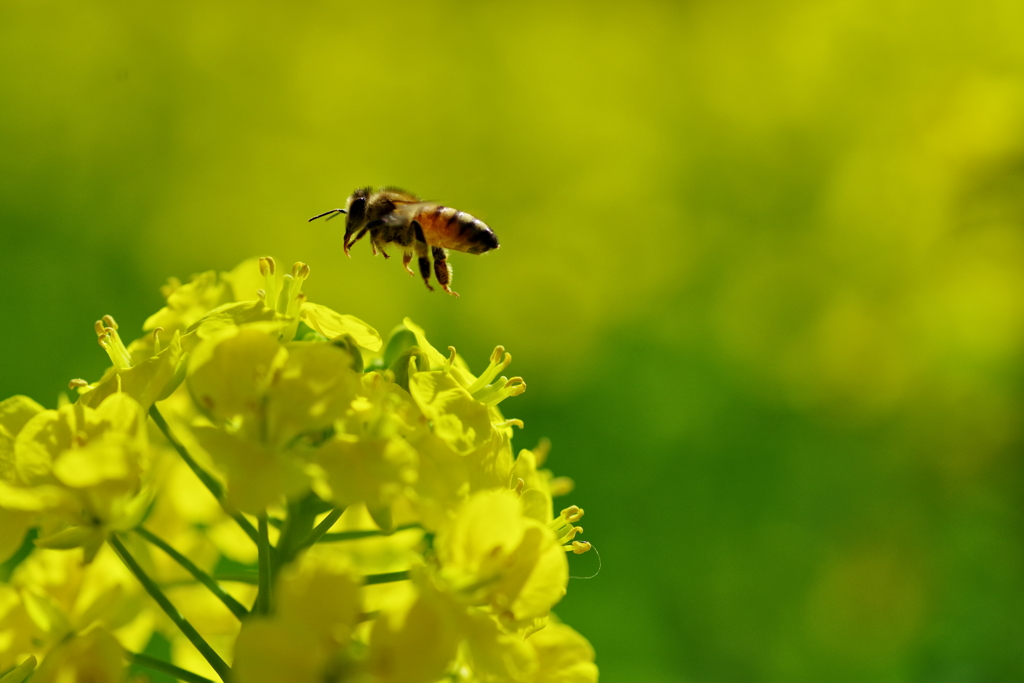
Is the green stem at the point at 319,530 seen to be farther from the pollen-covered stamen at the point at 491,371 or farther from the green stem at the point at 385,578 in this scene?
the pollen-covered stamen at the point at 491,371

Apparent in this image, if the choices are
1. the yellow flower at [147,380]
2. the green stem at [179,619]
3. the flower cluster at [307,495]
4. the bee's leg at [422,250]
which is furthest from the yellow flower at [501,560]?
the bee's leg at [422,250]

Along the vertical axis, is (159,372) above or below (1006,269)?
above

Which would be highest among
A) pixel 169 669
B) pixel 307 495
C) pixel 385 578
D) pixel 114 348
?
pixel 114 348

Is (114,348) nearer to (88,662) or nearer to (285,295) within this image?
(285,295)

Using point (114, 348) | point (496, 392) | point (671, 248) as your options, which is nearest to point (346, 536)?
point (496, 392)

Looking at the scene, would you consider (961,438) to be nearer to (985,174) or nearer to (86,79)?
(985,174)

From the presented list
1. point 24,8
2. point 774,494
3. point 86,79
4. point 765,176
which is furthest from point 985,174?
point 24,8
